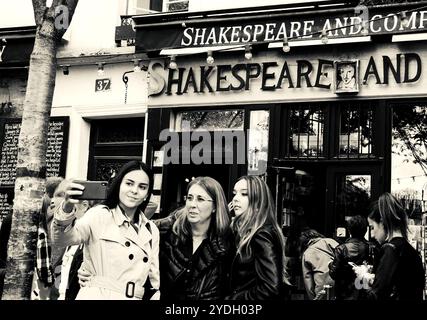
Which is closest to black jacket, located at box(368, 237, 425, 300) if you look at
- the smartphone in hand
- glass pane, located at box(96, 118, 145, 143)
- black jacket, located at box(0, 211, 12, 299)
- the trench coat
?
the trench coat

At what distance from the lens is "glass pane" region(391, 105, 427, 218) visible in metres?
8.95

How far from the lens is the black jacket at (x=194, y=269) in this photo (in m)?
4.34

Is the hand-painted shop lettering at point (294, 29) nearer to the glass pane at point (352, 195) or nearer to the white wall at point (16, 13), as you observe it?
the glass pane at point (352, 195)

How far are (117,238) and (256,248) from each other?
0.94m

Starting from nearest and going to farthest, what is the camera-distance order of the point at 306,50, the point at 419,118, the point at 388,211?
the point at 388,211, the point at 419,118, the point at 306,50

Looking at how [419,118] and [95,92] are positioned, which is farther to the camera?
[95,92]

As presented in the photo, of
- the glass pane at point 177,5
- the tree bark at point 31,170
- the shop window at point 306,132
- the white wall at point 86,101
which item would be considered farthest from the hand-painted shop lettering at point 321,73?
the tree bark at point 31,170

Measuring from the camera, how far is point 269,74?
10008 millimetres

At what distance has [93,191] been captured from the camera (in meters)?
4.26

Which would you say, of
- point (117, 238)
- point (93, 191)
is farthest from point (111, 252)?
point (93, 191)
